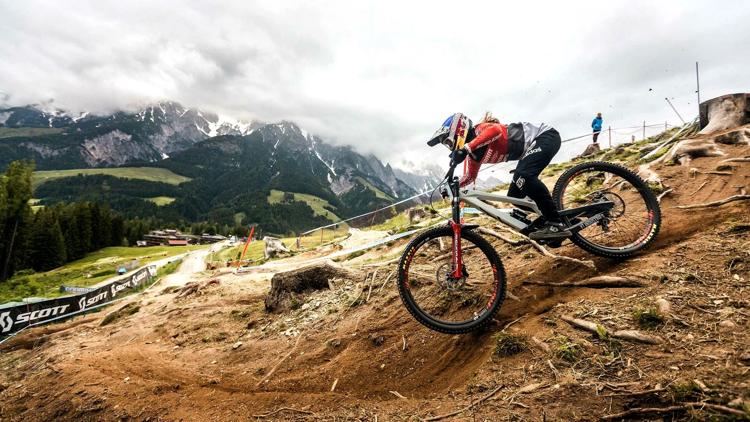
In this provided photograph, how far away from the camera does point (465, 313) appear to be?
698cm

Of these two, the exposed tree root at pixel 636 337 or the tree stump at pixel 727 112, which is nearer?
the exposed tree root at pixel 636 337

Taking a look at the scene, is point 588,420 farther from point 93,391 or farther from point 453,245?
point 93,391

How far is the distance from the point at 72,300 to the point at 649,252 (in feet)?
104

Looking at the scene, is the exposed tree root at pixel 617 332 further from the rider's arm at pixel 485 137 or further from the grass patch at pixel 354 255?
the grass patch at pixel 354 255

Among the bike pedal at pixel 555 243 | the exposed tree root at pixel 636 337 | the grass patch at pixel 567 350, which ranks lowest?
the grass patch at pixel 567 350

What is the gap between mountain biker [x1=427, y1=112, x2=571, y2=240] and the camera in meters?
6.83

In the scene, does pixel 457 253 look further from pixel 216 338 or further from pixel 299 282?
pixel 216 338

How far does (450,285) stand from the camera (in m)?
6.85

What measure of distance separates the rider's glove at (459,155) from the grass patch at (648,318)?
365cm

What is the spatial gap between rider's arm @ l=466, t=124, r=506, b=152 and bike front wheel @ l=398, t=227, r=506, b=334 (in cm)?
162

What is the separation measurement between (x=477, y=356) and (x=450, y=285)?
4.58ft

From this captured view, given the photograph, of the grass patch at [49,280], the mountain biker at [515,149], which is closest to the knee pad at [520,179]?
the mountain biker at [515,149]

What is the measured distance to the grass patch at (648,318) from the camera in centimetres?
479

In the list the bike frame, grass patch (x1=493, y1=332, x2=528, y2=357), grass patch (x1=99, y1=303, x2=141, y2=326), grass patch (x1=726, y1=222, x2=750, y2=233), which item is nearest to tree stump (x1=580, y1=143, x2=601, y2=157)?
→ grass patch (x1=726, y1=222, x2=750, y2=233)
